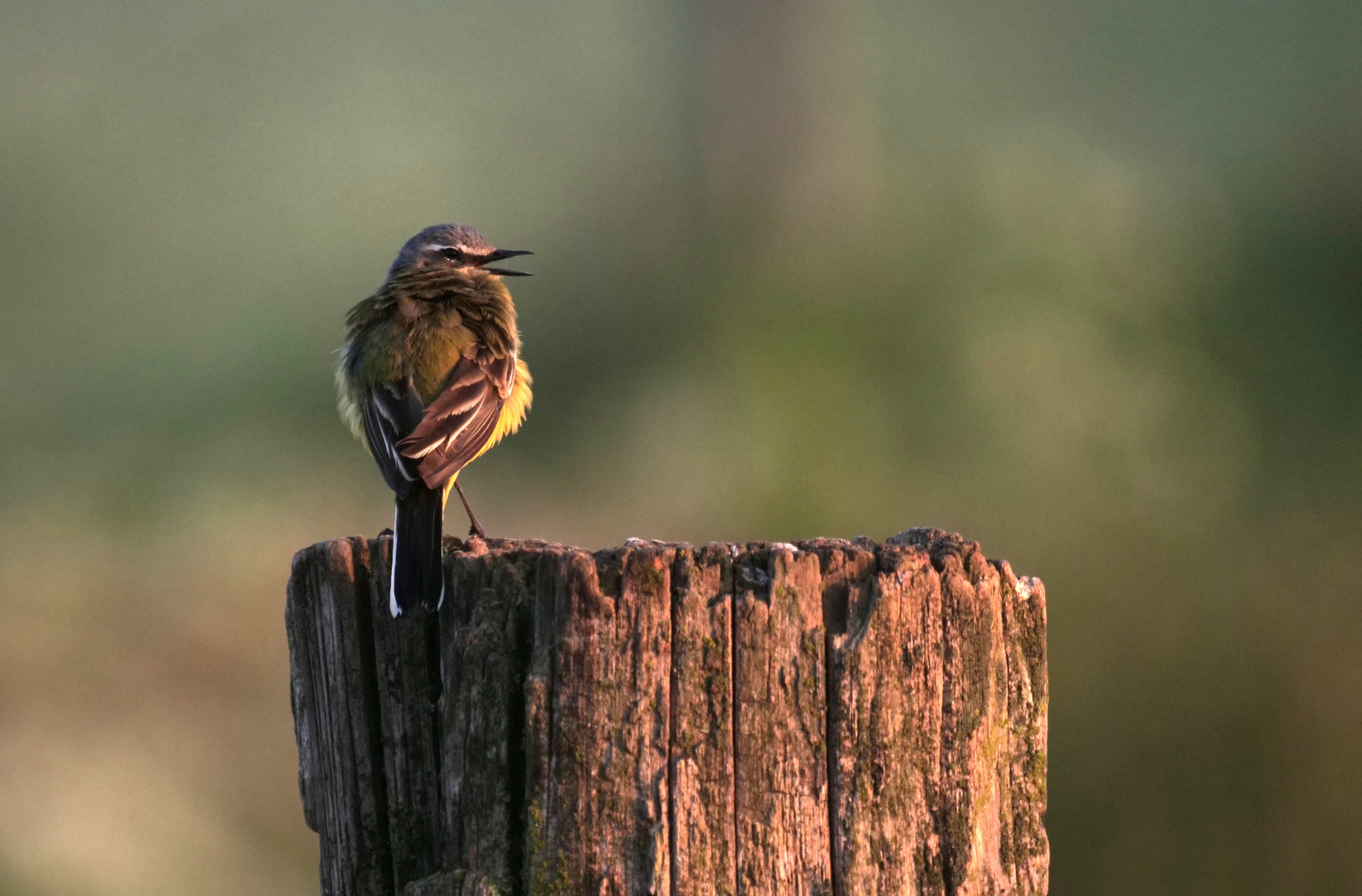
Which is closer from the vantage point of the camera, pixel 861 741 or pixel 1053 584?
pixel 861 741

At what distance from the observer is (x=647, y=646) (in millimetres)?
2697

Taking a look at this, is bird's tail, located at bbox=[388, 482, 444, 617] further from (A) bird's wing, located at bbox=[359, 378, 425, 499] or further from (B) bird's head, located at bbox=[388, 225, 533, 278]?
(B) bird's head, located at bbox=[388, 225, 533, 278]

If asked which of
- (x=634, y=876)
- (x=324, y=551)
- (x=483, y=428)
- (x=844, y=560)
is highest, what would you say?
(x=483, y=428)

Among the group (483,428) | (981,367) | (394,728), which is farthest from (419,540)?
(981,367)

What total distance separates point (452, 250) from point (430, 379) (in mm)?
1845

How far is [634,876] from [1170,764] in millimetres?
7409

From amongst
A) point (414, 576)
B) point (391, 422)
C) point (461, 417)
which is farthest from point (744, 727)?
point (391, 422)

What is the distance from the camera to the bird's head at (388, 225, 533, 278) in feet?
22.7

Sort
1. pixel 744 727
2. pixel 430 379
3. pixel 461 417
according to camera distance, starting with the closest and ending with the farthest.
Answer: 1. pixel 744 727
2. pixel 461 417
3. pixel 430 379

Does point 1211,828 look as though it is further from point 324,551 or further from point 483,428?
point 324,551

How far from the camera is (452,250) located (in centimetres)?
691

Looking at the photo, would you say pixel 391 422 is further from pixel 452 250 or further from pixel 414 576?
pixel 452 250

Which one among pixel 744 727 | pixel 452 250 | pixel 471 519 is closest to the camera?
pixel 744 727

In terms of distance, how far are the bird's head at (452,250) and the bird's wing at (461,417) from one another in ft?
5.19
